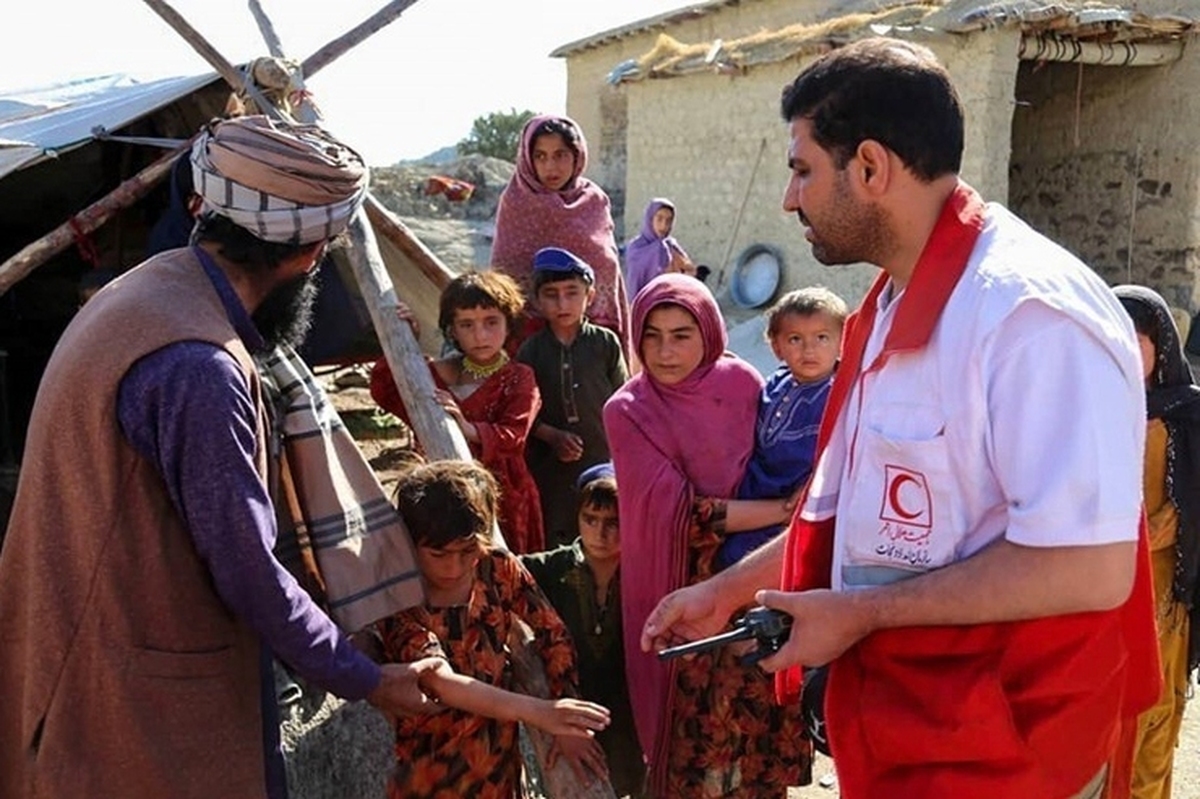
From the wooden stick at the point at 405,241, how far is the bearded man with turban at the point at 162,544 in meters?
2.85

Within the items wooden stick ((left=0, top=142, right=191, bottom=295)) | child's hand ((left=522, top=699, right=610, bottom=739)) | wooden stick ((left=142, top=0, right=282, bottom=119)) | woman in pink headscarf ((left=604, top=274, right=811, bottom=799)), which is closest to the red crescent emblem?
child's hand ((left=522, top=699, right=610, bottom=739))

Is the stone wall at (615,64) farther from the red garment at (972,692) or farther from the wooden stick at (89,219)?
the red garment at (972,692)

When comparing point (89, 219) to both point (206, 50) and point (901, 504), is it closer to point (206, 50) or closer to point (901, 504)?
point (206, 50)

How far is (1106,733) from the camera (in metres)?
1.52

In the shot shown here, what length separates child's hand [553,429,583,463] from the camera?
3.94m

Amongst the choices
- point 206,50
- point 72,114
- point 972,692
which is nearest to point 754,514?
point 972,692

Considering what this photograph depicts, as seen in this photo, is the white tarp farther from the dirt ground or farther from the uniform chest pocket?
the uniform chest pocket

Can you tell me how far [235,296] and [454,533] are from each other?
2.67 ft

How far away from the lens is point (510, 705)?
2.34m

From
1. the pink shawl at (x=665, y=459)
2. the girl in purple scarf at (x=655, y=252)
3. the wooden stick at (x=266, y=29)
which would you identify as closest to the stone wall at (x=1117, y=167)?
the girl in purple scarf at (x=655, y=252)

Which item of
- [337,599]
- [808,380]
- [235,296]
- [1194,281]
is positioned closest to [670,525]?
[808,380]

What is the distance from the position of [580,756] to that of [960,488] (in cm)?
134

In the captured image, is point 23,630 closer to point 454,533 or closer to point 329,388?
point 454,533

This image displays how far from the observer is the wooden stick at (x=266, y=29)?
4561mm
